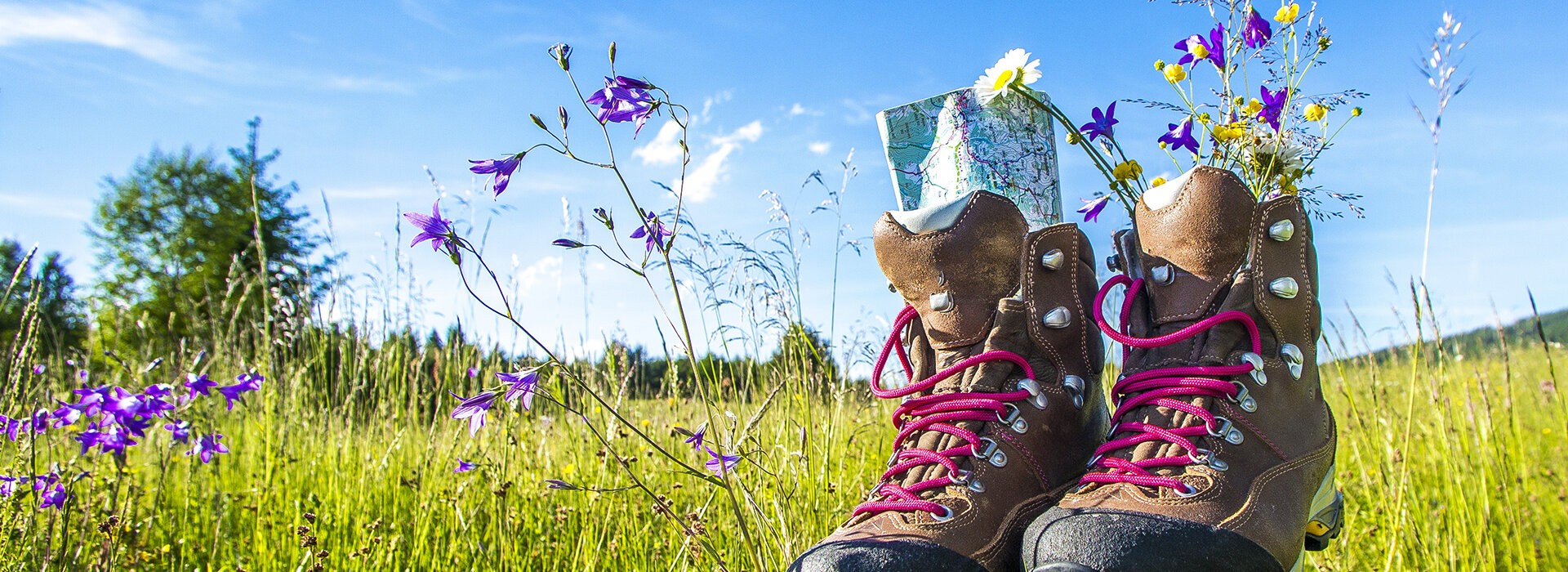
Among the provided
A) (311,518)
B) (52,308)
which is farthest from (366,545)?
(52,308)

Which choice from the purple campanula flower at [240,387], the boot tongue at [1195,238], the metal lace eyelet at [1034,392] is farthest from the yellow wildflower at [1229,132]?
the purple campanula flower at [240,387]

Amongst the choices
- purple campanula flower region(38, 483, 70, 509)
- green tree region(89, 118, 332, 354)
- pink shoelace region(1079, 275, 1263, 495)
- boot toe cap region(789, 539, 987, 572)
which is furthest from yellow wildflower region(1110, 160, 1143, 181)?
green tree region(89, 118, 332, 354)

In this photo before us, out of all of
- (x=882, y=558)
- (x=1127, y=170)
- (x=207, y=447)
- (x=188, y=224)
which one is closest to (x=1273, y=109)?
(x=1127, y=170)

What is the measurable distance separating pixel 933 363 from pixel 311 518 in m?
1.52

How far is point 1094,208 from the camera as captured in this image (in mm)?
1945

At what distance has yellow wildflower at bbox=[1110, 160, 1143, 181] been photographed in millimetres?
1707

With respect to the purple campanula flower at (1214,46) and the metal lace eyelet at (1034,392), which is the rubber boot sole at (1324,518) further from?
the purple campanula flower at (1214,46)

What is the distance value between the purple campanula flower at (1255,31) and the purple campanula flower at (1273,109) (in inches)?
4.9

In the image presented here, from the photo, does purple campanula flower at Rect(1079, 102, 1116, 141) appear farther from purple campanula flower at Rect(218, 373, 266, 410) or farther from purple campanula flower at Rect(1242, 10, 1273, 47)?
purple campanula flower at Rect(218, 373, 266, 410)

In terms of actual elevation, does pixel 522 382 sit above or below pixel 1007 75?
below

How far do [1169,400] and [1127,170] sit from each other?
22.5 inches

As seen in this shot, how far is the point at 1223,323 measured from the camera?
1344mm

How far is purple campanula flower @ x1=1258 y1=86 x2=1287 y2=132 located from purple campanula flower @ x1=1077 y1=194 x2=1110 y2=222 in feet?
1.18

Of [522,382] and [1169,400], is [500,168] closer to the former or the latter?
[522,382]
